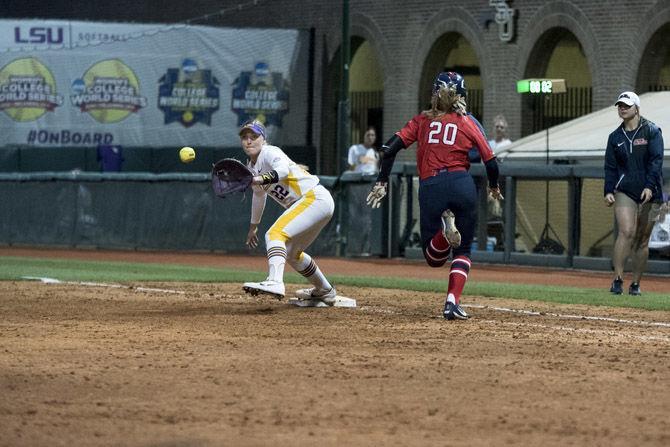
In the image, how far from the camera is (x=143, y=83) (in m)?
32.1

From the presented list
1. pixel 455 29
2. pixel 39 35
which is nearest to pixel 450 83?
pixel 455 29

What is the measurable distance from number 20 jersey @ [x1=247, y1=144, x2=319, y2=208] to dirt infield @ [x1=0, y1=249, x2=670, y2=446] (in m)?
1.01

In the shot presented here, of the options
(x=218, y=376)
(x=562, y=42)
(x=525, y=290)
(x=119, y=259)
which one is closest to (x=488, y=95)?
(x=562, y=42)

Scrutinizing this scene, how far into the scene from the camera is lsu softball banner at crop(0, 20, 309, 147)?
3092cm

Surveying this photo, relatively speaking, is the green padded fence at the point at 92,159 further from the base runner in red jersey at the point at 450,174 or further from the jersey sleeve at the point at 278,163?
the base runner in red jersey at the point at 450,174

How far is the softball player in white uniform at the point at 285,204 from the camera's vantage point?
12.4 m

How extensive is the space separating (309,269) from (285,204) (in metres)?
0.61

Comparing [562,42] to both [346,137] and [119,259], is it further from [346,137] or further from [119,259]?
[119,259]

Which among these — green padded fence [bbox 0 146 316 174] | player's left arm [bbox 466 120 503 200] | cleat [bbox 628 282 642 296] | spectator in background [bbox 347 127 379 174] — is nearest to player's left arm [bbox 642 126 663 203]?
cleat [bbox 628 282 642 296]

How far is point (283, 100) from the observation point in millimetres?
34344

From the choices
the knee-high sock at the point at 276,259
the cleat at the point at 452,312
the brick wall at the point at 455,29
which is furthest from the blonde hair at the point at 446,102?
the brick wall at the point at 455,29

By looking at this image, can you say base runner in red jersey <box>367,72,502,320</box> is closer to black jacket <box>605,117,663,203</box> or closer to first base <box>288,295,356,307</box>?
first base <box>288,295,356,307</box>

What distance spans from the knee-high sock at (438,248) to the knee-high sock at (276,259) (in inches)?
48.0

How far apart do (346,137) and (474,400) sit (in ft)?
59.8
